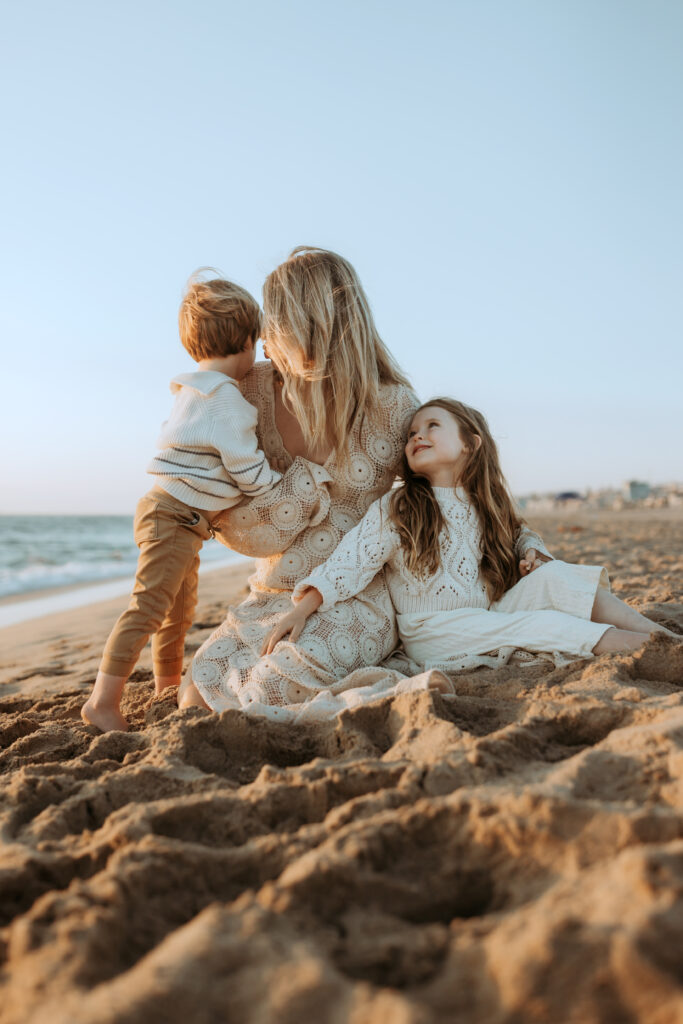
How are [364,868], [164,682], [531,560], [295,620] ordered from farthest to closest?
[164,682] < [531,560] < [295,620] < [364,868]

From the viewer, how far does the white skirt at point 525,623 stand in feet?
8.59

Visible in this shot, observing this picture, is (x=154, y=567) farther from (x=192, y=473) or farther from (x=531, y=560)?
(x=531, y=560)

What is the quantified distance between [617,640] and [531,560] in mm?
516

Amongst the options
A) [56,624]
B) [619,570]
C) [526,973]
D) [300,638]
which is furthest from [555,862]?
[56,624]

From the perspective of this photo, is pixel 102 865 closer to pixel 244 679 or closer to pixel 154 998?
pixel 154 998

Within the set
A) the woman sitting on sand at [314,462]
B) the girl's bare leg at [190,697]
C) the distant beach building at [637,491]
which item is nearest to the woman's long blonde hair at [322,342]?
the woman sitting on sand at [314,462]

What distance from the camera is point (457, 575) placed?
2.85 metres

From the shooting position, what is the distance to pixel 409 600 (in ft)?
9.33

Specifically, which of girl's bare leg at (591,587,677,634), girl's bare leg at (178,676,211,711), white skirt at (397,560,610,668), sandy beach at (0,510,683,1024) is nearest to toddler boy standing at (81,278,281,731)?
girl's bare leg at (178,676,211,711)

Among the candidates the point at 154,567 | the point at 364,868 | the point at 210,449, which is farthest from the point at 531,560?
the point at 364,868

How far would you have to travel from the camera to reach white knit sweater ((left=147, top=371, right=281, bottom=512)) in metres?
2.74

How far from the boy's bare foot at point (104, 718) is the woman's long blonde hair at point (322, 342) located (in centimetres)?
122

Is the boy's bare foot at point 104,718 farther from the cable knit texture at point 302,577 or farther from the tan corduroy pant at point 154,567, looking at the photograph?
the cable knit texture at point 302,577

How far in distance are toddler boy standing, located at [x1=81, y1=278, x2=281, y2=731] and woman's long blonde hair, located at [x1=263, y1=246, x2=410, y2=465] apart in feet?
0.56
